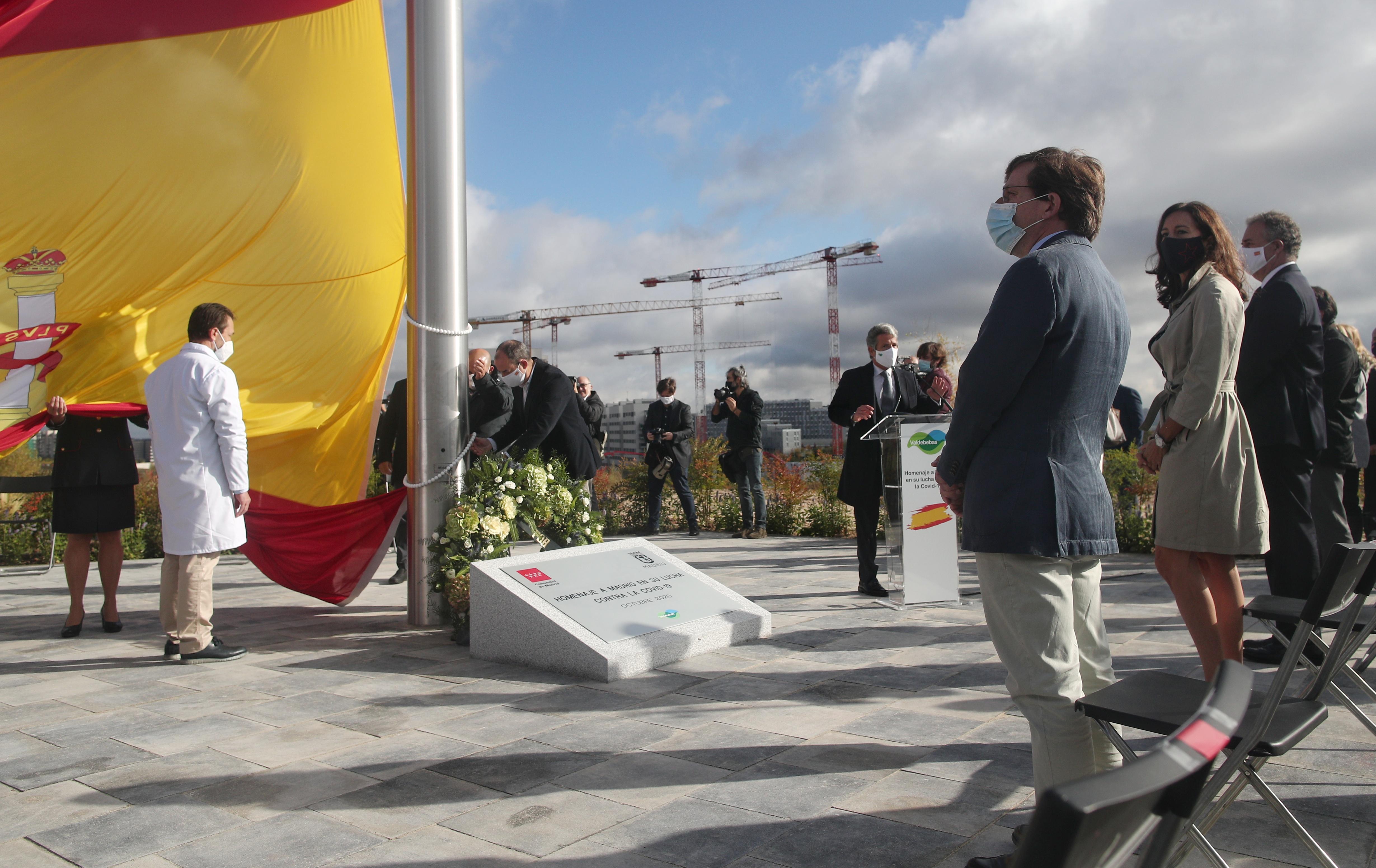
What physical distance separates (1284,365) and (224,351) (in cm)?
570

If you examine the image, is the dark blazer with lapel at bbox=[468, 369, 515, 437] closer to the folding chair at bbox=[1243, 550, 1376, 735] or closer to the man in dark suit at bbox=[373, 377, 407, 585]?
the man in dark suit at bbox=[373, 377, 407, 585]

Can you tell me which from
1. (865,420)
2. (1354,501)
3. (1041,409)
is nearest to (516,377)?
(865,420)

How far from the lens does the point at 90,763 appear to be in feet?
11.8

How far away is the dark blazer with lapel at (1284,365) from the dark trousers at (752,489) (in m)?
6.99

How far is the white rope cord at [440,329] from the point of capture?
6188 mm

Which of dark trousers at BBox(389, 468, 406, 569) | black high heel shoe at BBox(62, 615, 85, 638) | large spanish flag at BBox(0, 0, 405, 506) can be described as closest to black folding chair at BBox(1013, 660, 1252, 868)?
large spanish flag at BBox(0, 0, 405, 506)

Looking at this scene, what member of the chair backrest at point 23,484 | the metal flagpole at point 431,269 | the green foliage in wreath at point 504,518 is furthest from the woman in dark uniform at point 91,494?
the chair backrest at point 23,484

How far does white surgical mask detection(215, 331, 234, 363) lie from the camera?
5387mm

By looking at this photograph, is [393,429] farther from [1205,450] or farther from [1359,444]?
[1359,444]

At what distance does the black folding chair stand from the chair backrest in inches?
388

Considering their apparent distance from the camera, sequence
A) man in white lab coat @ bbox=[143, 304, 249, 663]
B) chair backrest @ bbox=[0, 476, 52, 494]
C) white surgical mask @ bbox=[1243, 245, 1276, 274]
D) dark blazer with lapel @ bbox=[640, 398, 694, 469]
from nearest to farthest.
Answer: white surgical mask @ bbox=[1243, 245, 1276, 274]
man in white lab coat @ bbox=[143, 304, 249, 663]
chair backrest @ bbox=[0, 476, 52, 494]
dark blazer with lapel @ bbox=[640, 398, 694, 469]

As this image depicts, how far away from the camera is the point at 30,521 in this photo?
392 inches

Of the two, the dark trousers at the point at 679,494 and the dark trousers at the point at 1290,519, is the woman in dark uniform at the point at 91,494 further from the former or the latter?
the dark trousers at the point at 1290,519

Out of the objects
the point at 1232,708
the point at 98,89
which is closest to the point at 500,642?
the point at 1232,708
